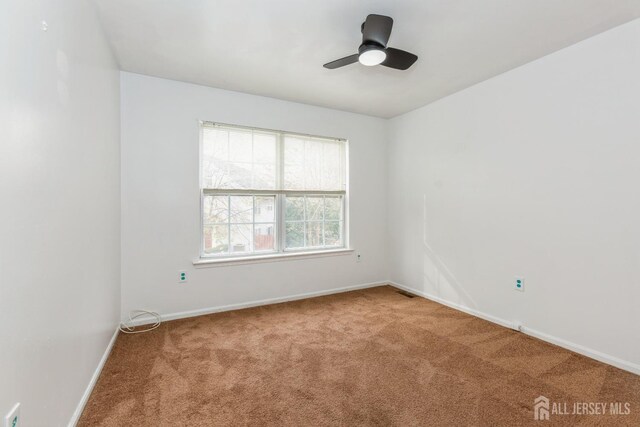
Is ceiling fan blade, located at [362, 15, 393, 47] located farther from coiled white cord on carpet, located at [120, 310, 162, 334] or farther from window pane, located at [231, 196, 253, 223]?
coiled white cord on carpet, located at [120, 310, 162, 334]

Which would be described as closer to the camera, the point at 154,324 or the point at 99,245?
the point at 99,245

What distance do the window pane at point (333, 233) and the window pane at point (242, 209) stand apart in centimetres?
116

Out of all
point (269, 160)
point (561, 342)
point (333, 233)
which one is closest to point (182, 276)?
point (269, 160)

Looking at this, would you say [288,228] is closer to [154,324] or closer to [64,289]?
[154,324]

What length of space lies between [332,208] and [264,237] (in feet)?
3.72

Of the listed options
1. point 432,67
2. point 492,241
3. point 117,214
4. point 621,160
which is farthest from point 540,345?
point 117,214

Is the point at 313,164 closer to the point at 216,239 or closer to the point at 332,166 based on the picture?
the point at 332,166

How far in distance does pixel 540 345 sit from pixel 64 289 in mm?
3599

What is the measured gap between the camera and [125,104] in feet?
10.2

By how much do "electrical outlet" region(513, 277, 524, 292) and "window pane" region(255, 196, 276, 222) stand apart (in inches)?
112

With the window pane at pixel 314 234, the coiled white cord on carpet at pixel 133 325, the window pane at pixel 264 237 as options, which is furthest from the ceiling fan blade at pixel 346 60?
the coiled white cord on carpet at pixel 133 325

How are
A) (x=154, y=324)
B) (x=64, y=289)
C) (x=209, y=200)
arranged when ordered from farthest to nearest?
(x=209, y=200), (x=154, y=324), (x=64, y=289)
